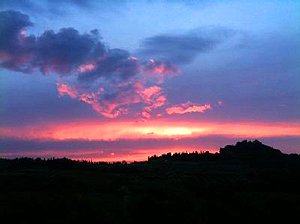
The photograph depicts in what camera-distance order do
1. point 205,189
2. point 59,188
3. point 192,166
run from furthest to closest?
point 192,166
point 59,188
point 205,189

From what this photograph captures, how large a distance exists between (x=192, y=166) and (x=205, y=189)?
265 ft

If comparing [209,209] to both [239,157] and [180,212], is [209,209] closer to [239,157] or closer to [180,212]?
[180,212]

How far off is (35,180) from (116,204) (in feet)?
134

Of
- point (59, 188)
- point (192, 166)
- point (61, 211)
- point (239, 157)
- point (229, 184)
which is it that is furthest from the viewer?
A: point (239, 157)

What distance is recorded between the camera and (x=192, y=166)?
167000 millimetres

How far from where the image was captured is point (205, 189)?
284ft

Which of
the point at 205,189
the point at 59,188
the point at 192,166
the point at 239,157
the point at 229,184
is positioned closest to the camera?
the point at 205,189

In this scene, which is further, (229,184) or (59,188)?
(229,184)

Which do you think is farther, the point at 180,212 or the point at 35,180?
the point at 35,180

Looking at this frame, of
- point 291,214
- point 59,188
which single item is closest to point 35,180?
point 59,188

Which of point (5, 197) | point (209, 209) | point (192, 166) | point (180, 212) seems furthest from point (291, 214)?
point (192, 166)

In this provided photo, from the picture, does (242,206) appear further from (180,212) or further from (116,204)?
(116,204)

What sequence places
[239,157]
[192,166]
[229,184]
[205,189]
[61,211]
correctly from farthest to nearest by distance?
1. [239,157]
2. [192,166]
3. [229,184]
4. [205,189]
5. [61,211]

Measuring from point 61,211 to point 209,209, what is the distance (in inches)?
840
